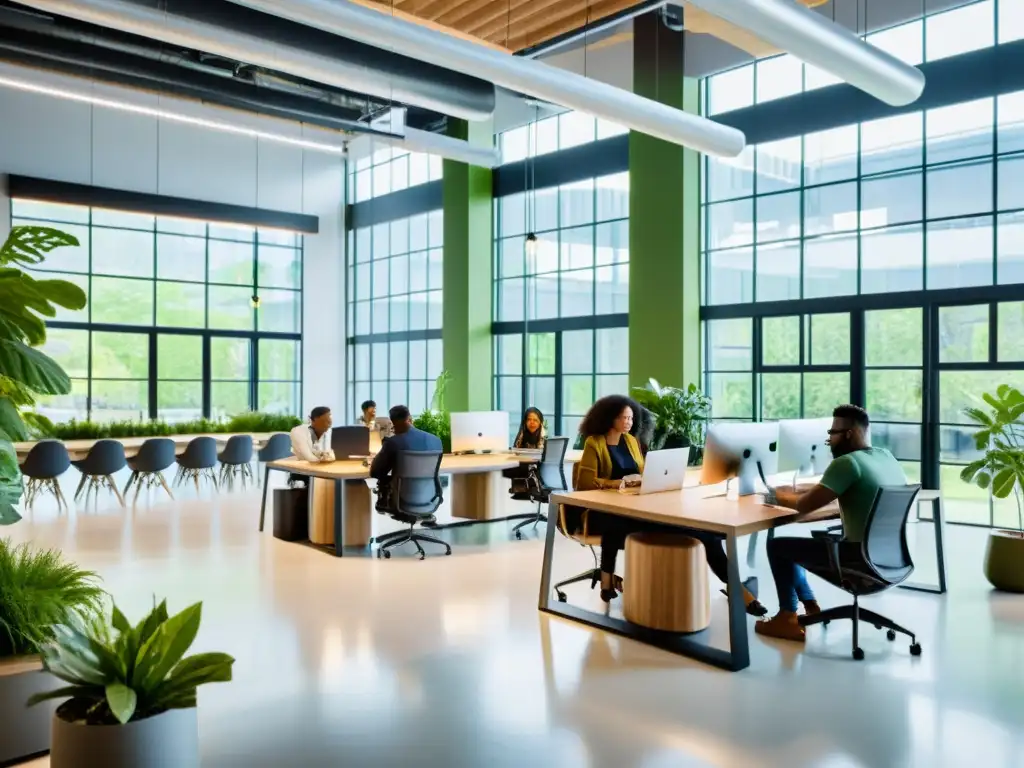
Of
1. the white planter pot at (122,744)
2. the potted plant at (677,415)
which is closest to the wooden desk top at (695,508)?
the white planter pot at (122,744)

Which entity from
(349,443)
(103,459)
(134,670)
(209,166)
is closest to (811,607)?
(134,670)

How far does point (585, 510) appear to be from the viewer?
17.8ft

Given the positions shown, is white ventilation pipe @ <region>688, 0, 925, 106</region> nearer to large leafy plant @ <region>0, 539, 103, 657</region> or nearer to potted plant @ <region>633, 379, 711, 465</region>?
potted plant @ <region>633, 379, 711, 465</region>

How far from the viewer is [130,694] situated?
258 cm

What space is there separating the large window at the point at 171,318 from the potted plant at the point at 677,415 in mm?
8121

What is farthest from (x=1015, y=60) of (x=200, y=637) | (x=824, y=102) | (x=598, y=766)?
(x=200, y=637)

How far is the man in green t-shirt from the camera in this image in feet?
14.3

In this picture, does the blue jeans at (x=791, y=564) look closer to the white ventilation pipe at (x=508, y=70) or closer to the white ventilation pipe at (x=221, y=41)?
the white ventilation pipe at (x=508, y=70)

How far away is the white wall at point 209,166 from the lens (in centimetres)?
1335

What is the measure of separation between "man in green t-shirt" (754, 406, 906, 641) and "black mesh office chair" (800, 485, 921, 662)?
0.04m

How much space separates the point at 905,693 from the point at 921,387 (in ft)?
18.5

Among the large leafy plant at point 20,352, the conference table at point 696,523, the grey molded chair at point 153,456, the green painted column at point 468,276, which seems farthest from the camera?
the green painted column at point 468,276

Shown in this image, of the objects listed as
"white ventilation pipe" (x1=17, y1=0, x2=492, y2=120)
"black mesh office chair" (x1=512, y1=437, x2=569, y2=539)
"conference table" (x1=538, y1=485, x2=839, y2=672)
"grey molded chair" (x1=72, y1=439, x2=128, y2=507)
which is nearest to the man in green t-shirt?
"conference table" (x1=538, y1=485, x2=839, y2=672)

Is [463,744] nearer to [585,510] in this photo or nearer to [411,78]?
[585,510]
